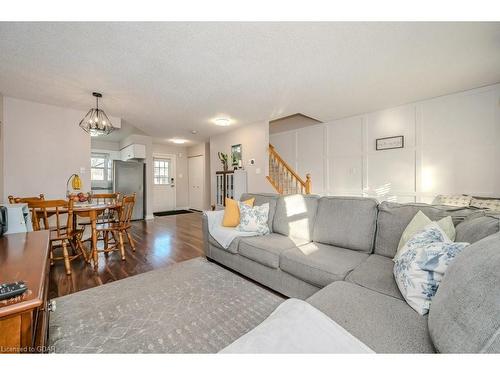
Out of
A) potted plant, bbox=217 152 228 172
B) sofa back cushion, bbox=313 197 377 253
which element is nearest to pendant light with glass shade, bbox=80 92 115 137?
potted plant, bbox=217 152 228 172

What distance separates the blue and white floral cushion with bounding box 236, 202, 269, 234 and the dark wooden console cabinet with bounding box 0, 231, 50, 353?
5.47ft

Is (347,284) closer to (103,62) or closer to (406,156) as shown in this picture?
(103,62)

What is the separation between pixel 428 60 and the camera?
8.06ft

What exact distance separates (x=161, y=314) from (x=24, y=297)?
1203mm

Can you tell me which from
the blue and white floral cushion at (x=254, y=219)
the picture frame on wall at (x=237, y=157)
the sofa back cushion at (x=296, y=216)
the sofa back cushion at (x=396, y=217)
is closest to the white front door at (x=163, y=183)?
the picture frame on wall at (x=237, y=157)

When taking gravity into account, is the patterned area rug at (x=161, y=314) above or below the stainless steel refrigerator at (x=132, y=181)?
below

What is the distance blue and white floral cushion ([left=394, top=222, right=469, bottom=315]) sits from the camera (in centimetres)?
101

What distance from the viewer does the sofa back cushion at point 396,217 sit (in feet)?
5.23

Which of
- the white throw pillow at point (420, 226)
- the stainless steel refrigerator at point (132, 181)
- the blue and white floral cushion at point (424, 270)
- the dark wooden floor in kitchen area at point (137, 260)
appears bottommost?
the dark wooden floor in kitchen area at point (137, 260)

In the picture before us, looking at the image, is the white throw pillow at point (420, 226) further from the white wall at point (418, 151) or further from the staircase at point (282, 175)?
the staircase at point (282, 175)

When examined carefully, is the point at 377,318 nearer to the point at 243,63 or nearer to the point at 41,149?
the point at 243,63

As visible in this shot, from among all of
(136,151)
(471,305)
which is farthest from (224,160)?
(471,305)

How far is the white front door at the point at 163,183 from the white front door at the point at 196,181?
62 centimetres
